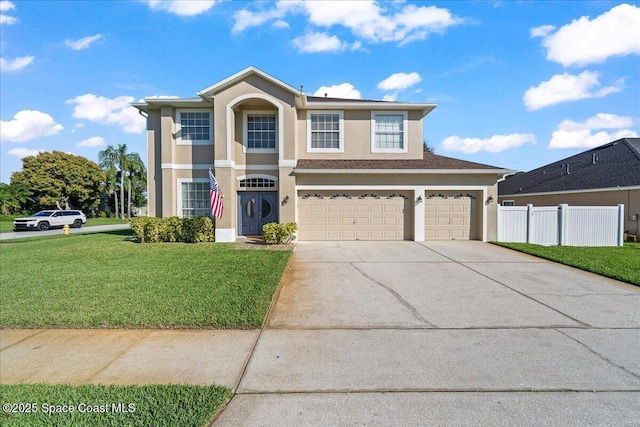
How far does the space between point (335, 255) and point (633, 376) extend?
801 centimetres

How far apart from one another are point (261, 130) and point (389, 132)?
6.12 metres

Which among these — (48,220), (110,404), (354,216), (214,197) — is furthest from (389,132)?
(48,220)

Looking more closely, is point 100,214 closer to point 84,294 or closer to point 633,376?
point 84,294

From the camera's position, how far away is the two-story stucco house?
14102 millimetres

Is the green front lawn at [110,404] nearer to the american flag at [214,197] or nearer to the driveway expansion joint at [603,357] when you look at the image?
the driveway expansion joint at [603,357]

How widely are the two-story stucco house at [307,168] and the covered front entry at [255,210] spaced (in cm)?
5

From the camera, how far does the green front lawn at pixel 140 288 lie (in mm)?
5238

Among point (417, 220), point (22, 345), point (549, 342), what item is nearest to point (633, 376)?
point (549, 342)

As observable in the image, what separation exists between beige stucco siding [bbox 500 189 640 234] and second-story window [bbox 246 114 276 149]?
18.3m

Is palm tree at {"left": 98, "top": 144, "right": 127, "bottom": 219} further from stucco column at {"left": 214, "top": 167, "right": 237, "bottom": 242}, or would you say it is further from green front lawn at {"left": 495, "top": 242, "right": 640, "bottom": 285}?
green front lawn at {"left": 495, "top": 242, "right": 640, "bottom": 285}

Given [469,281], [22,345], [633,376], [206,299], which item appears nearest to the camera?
[633,376]

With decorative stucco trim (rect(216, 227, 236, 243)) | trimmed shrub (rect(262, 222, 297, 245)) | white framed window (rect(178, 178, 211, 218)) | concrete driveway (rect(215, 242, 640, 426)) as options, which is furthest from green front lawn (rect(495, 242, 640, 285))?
white framed window (rect(178, 178, 211, 218))

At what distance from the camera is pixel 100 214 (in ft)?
153

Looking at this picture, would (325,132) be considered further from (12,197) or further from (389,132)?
(12,197)
